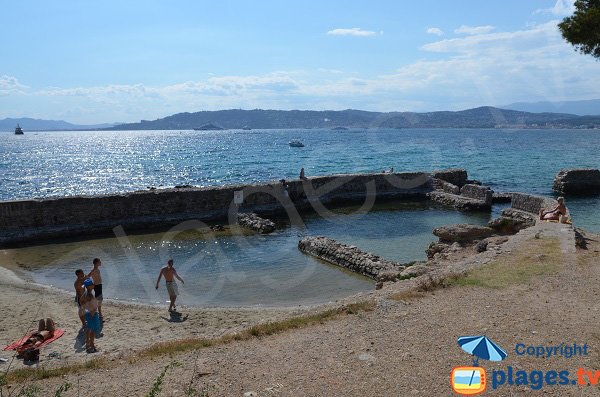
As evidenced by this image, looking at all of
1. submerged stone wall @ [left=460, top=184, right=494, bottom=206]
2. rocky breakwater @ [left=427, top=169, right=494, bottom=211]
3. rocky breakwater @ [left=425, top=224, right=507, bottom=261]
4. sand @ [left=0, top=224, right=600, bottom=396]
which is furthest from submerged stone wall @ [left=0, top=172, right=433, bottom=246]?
rocky breakwater @ [left=425, top=224, right=507, bottom=261]

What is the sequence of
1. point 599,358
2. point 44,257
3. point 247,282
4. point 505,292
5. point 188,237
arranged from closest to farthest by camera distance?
point 599,358, point 505,292, point 247,282, point 44,257, point 188,237

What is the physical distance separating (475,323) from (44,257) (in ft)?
57.9

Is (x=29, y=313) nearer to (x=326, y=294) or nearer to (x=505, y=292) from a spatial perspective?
(x=326, y=294)

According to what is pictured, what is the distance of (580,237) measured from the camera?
1591 cm

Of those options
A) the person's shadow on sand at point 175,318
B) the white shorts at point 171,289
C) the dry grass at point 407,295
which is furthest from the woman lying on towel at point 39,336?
the dry grass at point 407,295

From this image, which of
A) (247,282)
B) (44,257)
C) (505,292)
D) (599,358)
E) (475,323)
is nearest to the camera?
(599,358)

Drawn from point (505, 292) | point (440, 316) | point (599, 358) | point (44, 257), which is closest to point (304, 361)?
point (440, 316)

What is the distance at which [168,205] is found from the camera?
26422 millimetres

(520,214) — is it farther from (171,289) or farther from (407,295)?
(171,289)

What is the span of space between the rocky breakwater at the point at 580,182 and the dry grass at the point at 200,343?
33980 millimetres

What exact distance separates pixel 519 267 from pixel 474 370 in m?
6.35

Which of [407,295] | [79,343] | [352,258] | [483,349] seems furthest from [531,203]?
[79,343]

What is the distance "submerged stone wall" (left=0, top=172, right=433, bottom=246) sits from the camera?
2278cm

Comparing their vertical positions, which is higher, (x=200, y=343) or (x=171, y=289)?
(x=200, y=343)
